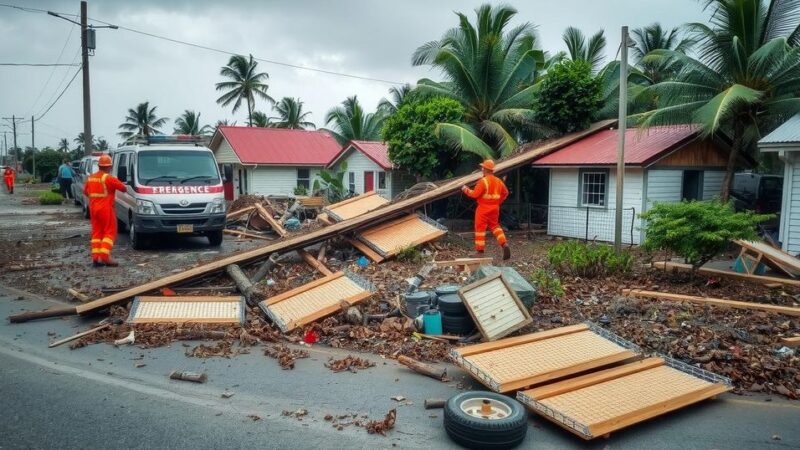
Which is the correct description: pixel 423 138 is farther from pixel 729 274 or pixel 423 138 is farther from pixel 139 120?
pixel 139 120

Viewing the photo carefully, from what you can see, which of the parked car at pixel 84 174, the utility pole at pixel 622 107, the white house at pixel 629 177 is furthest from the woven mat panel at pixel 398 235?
the parked car at pixel 84 174

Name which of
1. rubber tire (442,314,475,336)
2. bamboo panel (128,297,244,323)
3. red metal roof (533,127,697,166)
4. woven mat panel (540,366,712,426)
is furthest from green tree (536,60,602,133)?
woven mat panel (540,366,712,426)

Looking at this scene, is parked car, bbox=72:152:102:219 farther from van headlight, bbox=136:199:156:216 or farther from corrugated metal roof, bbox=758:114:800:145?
corrugated metal roof, bbox=758:114:800:145

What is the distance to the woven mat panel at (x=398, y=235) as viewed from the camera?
36.7 feet

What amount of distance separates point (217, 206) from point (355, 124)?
1982 centimetres

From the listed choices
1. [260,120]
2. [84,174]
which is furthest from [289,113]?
[84,174]

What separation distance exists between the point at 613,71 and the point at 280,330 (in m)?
16.2

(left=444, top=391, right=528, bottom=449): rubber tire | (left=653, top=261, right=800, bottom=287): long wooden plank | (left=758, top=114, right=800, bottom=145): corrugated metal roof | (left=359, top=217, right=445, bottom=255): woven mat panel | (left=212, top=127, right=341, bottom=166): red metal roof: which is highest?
(left=212, top=127, right=341, bottom=166): red metal roof

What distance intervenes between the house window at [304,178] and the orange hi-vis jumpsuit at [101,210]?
1895 cm

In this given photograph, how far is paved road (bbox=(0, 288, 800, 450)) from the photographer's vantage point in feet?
14.5

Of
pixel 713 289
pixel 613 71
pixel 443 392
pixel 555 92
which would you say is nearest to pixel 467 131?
pixel 555 92

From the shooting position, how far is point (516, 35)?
20.1m

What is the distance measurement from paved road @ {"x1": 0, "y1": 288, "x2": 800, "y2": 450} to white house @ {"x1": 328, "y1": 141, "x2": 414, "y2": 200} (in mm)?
16744

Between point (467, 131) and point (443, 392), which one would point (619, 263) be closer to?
point (443, 392)
